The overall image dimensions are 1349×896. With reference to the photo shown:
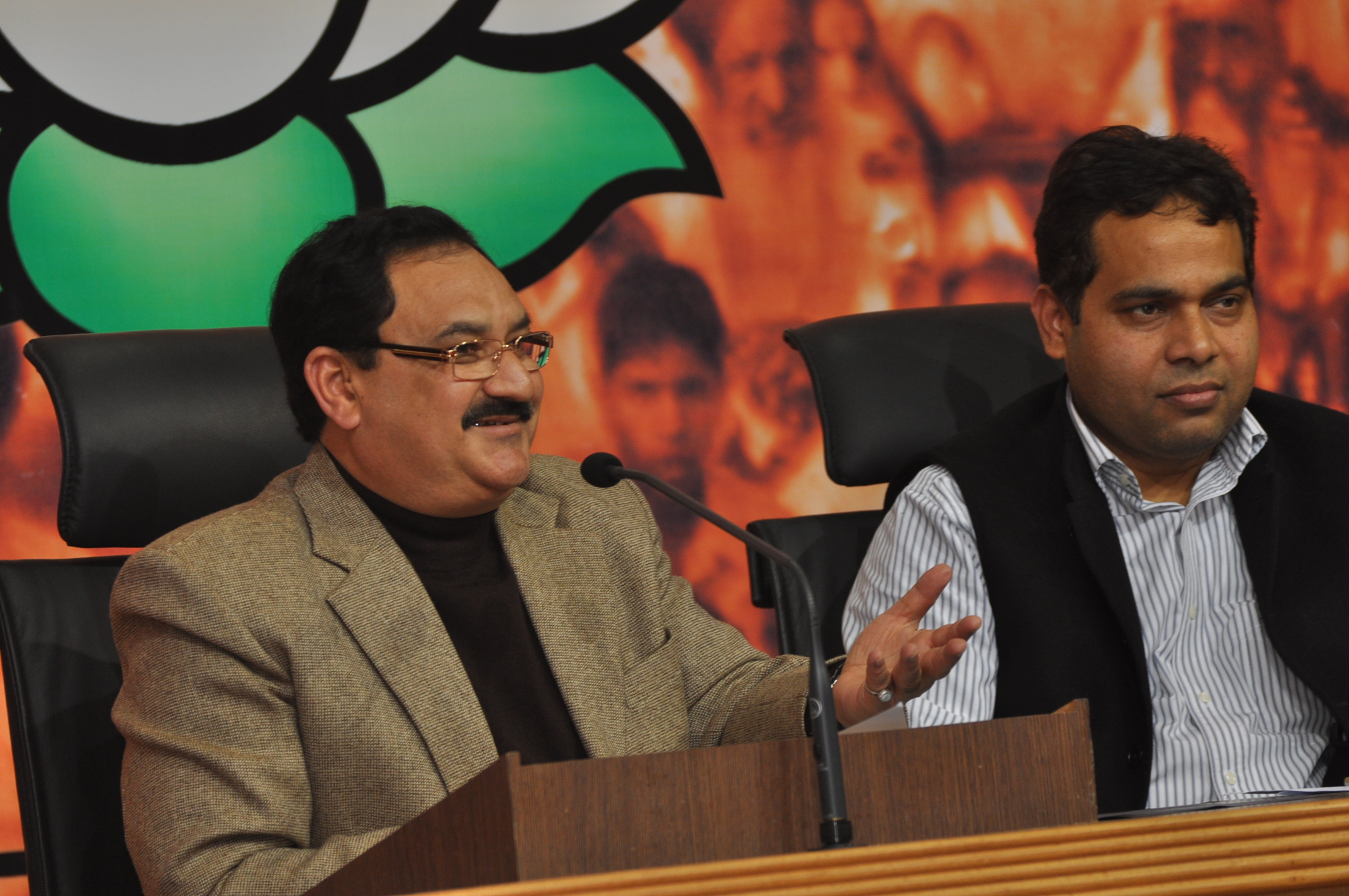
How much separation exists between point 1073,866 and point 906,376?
1346 millimetres

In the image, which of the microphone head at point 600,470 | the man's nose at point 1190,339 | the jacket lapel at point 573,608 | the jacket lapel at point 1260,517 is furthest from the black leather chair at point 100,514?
the jacket lapel at point 1260,517

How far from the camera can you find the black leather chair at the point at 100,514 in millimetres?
1763

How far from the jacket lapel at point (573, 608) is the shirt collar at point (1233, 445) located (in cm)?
70

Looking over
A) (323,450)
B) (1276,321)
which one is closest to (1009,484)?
(323,450)

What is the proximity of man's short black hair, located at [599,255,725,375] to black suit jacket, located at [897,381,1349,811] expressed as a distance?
85 cm

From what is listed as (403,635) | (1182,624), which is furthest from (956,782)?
(1182,624)

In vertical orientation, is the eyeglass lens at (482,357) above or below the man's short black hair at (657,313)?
below

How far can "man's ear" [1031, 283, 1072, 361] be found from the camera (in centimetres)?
208

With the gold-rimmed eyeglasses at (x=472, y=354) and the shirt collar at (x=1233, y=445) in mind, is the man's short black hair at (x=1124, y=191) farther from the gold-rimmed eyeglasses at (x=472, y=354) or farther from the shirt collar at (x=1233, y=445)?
the gold-rimmed eyeglasses at (x=472, y=354)

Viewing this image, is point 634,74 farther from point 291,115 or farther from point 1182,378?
point 1182,378

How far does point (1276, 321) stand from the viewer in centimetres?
312

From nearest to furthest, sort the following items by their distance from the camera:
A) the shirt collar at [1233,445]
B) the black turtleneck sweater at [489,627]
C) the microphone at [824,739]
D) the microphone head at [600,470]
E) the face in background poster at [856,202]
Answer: the microphone at [824,739]
the microphone head at [600,470]
the black turtleneck sweater at [489,627]
the shirt collar at [1233,445]
the face in background poster at [856,202]

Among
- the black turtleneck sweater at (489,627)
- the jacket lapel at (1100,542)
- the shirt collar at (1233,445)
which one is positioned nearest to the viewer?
the black turtleneck sweater at (489,627)

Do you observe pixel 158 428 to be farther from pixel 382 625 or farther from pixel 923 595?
pixel 923 595
